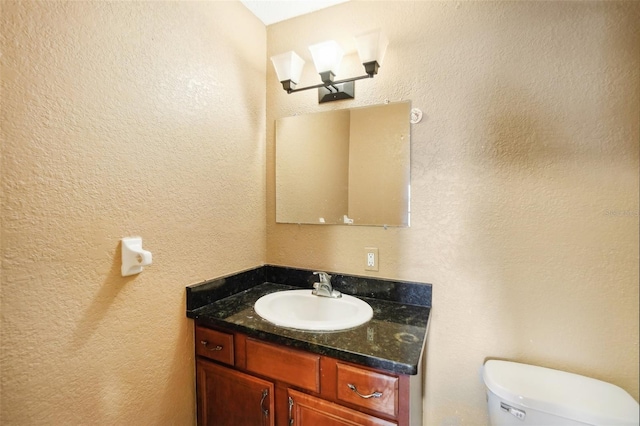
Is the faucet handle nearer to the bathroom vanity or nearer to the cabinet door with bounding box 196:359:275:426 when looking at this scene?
the bathroom vanity

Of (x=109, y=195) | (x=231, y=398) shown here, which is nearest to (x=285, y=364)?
(x=231, y=398)

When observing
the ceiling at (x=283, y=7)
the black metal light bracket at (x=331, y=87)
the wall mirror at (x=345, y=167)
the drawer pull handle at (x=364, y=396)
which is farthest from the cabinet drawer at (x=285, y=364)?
the ceiling at (x=283, y=7)

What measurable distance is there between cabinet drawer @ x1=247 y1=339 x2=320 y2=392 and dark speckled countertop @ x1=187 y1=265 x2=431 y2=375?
4 cm

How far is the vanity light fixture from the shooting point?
3.77 ft

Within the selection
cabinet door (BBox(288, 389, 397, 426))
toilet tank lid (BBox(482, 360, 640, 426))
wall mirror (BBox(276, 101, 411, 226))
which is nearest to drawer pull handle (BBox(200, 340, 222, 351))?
cabinet door (BBox(288, 389, 397, 426))

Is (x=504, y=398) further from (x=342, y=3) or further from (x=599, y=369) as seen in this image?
(x=342, y=3)

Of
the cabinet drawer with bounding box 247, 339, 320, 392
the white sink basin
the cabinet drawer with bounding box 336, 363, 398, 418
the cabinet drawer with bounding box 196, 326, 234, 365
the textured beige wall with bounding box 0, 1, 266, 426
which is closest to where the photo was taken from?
the textured beige wall with bounding box 0, 1, 266, 426

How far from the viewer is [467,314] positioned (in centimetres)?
112

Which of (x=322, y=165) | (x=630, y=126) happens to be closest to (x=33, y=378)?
(x=322, y=165)

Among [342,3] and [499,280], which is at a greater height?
[342,3]

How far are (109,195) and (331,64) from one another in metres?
0.98

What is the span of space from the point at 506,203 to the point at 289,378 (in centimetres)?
100

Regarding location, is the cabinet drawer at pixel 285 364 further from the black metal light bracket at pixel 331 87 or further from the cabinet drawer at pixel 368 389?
the black metal light bracket at pixel 331 87

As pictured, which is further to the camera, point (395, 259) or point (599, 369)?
point (395, 259)
